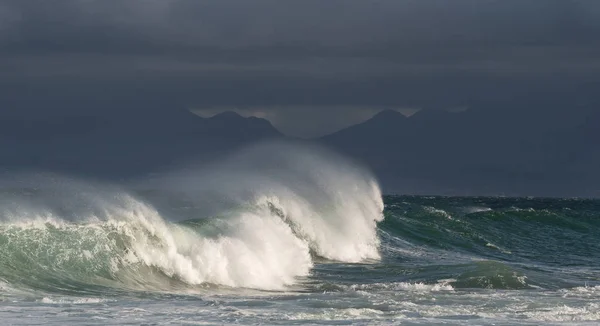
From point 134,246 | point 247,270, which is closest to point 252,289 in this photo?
point 247,270

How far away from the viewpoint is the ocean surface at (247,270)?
21.3m

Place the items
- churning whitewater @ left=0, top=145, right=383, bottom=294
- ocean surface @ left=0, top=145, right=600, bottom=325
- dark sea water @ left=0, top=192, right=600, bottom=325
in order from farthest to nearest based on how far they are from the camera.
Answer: churning whitewater @ left=0, top=145, right=383, bottom=294 < ocean surface @ left=0, top=145, right=600, bottom=325 < dark sea water @ left=0, top=192, right=600, bottom=325

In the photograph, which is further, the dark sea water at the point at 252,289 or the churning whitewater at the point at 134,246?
the churning whitewater at the point at 134,246

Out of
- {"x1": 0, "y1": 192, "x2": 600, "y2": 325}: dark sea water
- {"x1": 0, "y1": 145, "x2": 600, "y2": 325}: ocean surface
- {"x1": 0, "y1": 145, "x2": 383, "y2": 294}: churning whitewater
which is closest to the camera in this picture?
{"x1": 0, "y1": 192, "x2": 600, "y2": 325}: dark sea water

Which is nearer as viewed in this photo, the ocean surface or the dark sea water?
the dark sea water

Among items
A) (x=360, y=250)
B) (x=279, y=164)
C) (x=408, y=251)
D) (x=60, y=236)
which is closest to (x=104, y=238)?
(x=60, y=236)

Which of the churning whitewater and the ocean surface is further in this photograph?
the churning whitewater

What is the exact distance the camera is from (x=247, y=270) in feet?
95.6

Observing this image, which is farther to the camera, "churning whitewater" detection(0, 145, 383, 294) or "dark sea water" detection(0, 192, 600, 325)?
"churning whitewater" detection(0, 145, 383, 294)

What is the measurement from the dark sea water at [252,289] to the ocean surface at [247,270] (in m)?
0.04

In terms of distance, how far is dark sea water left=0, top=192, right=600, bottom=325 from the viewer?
20.8 metres

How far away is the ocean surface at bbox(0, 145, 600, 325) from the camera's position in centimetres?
2131

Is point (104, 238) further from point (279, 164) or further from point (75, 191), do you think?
point (279, 164)

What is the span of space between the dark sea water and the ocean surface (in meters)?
0.04
